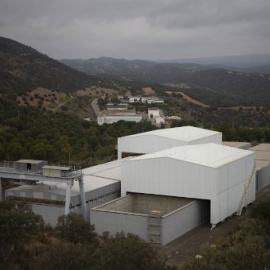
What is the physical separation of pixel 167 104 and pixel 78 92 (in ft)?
52.3

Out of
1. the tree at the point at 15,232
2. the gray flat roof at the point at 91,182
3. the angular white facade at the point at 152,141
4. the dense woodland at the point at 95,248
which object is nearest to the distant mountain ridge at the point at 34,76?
the angular white facade at the point at 152,141

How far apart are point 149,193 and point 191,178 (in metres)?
2.57

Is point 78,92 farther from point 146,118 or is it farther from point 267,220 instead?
point 267,220

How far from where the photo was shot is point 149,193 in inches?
1169

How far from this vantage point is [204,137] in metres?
44.9

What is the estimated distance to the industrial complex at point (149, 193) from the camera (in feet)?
87.4

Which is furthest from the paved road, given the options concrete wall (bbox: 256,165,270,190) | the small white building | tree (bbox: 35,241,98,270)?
the small white building

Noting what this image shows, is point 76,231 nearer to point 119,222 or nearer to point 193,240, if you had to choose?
point 119,222

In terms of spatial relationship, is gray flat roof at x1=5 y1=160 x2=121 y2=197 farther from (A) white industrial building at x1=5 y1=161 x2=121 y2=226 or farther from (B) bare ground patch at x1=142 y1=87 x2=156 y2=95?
(B) bare ground patch at x1=142 y1=87 x2=156 y2=95

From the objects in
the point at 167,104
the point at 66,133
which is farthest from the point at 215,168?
the point at 167,104

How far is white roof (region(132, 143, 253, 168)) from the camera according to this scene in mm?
29641

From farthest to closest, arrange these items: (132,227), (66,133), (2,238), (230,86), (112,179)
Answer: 1. (230,86)
2. (66,133)
3. (112,179)
4. (132,227)
5. (2,238)

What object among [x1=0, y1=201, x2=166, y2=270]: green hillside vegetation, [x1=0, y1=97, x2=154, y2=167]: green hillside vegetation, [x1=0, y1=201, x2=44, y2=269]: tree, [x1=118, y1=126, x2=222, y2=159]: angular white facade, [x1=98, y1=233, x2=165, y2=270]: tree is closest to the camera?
[x1=98, y1=233, x2=165, y2=270]: tree

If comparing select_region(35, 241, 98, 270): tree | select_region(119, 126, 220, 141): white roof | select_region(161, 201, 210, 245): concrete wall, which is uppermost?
select_region(119, 126, 220, 141): white roof
